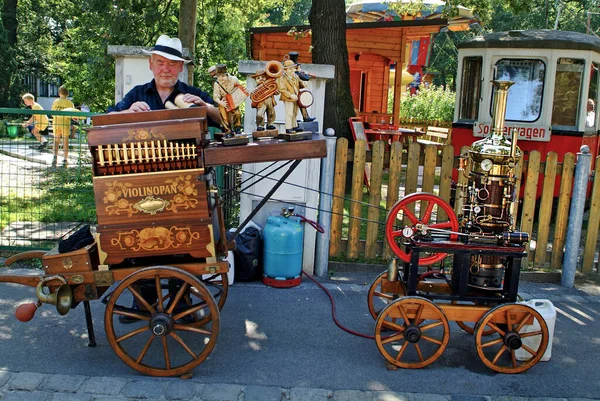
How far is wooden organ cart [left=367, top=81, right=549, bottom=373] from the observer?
4.30 meters

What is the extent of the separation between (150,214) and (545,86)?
26.3 ft

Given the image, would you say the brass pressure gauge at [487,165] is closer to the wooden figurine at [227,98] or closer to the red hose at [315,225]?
the wooden figurine at [227,98]

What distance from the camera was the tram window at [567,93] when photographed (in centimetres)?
1015

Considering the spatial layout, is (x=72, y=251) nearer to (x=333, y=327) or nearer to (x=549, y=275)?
(x=333, y=327)

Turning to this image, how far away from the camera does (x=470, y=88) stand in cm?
1109

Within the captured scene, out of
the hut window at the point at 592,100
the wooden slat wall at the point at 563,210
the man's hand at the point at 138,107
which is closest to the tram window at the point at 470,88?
the hut window at the point at 592,100

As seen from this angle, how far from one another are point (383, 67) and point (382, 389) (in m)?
16.4

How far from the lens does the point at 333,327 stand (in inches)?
203

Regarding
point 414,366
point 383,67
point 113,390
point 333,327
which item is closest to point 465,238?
point 414,366

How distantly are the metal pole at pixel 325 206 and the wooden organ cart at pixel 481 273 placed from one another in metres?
1.78

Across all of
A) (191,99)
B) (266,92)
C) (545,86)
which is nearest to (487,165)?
(266,92)

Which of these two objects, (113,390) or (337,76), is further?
(337,76)

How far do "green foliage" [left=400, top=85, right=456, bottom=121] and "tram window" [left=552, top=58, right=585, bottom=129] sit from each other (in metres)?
16.2

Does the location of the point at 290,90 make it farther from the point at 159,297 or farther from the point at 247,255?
the point at 247,255
